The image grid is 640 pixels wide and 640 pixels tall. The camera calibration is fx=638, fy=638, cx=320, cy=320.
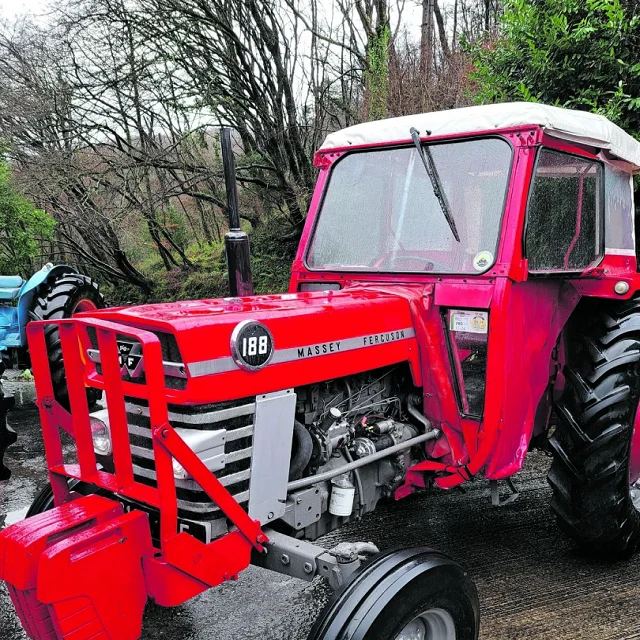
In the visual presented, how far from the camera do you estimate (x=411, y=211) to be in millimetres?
3133

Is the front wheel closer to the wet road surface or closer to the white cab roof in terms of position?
the wet road surface

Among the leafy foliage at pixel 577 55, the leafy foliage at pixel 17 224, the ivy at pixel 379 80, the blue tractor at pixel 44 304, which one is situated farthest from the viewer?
the ivy at pixel 379 80

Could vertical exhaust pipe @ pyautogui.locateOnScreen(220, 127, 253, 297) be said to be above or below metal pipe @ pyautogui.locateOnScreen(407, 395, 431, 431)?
above

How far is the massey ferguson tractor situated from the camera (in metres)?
2.11

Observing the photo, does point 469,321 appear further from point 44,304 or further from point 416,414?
point 44,304

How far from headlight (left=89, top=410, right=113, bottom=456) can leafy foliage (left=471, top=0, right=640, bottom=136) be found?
532cm

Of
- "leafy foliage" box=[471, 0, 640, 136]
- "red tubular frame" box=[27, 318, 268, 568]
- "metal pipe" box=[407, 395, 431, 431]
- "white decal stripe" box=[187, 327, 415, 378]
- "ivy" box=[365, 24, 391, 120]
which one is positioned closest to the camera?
"red tubular frame" box=[27, 318, 268, 568]

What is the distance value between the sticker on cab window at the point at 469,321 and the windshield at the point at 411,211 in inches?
7.6

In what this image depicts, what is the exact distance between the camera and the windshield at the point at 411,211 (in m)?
2.93

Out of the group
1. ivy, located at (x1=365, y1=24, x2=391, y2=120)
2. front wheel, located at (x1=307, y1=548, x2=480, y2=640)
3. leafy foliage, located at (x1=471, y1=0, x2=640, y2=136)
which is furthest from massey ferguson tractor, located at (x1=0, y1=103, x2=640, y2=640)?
ivy, located at (x1=365, y1=24, x2=391, y2=120)

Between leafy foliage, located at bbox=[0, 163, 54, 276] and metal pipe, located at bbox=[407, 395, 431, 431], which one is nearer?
metal pipe, located at bbox=[407, 395, 431, 431]

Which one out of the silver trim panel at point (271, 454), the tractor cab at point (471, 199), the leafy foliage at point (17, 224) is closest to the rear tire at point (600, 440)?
the tractor cab at point (471, 199)

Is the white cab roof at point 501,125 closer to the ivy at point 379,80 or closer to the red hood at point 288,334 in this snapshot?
the red hood at point 288,334

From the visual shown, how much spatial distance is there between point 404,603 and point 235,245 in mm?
1610
